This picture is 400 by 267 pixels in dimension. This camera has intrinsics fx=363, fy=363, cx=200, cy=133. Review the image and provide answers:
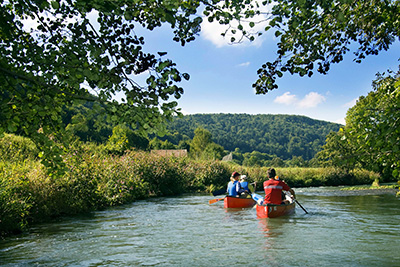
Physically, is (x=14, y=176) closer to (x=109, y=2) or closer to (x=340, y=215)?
(x=109, y=2)

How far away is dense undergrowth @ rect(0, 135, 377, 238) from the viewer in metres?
10.9

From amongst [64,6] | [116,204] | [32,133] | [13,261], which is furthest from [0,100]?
[116,204]

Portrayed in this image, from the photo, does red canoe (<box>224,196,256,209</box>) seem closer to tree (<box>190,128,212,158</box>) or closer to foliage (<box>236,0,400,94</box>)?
foliage (<box>236,0,400,94</box>)

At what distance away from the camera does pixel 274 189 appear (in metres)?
13.1

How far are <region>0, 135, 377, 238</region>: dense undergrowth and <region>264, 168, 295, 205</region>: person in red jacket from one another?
7063 millimetres

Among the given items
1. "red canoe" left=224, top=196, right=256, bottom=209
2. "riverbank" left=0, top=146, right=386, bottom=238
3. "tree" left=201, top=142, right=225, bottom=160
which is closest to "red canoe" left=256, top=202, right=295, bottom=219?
"red canoe" left=224, top=196, right=256, bottom=209

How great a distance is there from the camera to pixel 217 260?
762 centimetres

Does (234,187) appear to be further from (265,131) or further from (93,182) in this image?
(265,131)

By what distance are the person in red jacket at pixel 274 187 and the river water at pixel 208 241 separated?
0.71 metres

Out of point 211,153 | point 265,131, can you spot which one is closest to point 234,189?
point 211,153

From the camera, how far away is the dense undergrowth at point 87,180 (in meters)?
10.9

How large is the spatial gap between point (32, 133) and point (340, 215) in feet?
40.8

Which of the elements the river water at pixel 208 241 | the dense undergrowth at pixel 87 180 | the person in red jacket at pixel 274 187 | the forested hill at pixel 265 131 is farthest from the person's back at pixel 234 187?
the forested hill at pixel 265 131

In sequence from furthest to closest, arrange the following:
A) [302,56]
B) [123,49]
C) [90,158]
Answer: [90,158]
[302,56]
[123,49]
